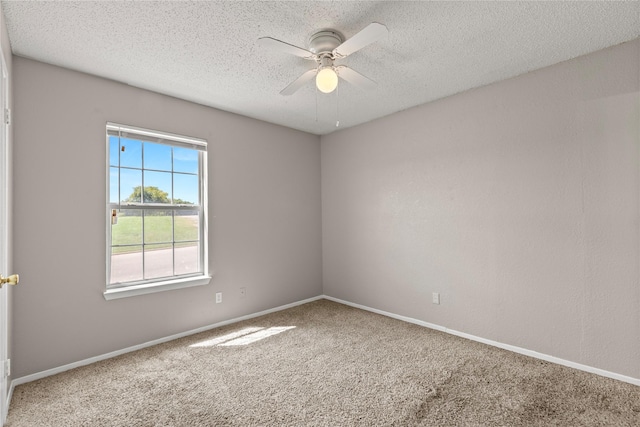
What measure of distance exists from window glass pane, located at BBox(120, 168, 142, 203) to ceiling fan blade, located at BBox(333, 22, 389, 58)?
221 centimetres

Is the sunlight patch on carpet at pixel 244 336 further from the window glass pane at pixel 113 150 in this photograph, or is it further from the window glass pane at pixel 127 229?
the window glass pane at pixel 113 150

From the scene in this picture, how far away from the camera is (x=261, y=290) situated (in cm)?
389

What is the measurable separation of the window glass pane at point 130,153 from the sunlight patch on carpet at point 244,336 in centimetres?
183

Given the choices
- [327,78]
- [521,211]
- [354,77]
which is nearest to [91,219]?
[327,78]

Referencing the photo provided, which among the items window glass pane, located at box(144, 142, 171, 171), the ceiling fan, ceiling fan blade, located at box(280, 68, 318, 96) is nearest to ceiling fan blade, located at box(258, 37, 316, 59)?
the ceiling fan

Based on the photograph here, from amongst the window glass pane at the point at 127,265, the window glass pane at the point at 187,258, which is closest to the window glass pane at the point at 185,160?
the window glass pane at the point at 187,258

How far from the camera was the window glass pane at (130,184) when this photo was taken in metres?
2.94

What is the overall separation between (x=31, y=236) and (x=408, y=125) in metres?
3.65

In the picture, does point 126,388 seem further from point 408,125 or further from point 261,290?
point 408,125

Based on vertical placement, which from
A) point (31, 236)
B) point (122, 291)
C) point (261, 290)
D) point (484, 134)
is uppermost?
point (484, 134)

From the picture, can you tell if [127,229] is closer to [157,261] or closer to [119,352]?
[157,261]

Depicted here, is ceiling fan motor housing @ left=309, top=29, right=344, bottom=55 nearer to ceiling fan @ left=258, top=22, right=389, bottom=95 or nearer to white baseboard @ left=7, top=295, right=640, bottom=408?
ceiling fan @ left=258, top=22, right=389, bottom=95

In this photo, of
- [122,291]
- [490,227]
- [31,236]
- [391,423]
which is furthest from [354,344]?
[31,236]

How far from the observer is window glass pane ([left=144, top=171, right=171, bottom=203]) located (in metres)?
3.09
